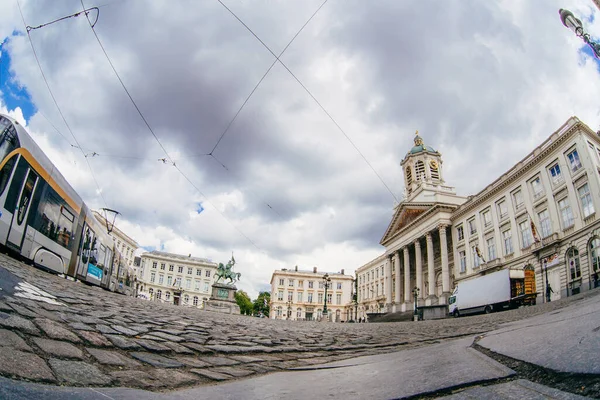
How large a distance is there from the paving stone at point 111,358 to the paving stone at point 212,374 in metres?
0.48

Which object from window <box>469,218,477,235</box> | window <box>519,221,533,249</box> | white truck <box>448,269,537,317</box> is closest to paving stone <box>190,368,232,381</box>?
white truck <box>448,269,537,317</box>

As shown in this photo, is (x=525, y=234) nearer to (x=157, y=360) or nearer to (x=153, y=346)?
(x=153, y=346)

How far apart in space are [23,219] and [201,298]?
7394 cm

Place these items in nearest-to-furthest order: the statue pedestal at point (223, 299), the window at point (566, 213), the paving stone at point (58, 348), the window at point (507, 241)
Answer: the paving stone at point (58, 348), the window at point (566, 213), the statue pedestal at point (223, 299), the window at point (507, 241)

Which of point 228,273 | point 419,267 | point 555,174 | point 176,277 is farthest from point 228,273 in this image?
point 176,277

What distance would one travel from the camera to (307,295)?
8300 centimetres

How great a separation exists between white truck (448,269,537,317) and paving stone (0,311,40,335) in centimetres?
2487

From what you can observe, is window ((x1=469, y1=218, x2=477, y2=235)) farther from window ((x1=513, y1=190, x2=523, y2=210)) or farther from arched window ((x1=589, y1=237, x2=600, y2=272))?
arched window ((x1=589, y1=237, x2=600, y2=272))

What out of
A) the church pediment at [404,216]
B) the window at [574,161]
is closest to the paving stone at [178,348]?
the window at [574,161]

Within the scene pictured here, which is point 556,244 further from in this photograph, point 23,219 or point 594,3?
point 23,219

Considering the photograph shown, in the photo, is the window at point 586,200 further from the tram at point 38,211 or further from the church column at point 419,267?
the tram at point 38,211

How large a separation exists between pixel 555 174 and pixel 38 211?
32968 millimetres

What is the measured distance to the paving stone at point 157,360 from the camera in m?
2.80

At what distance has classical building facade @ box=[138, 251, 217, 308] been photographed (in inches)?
2950
